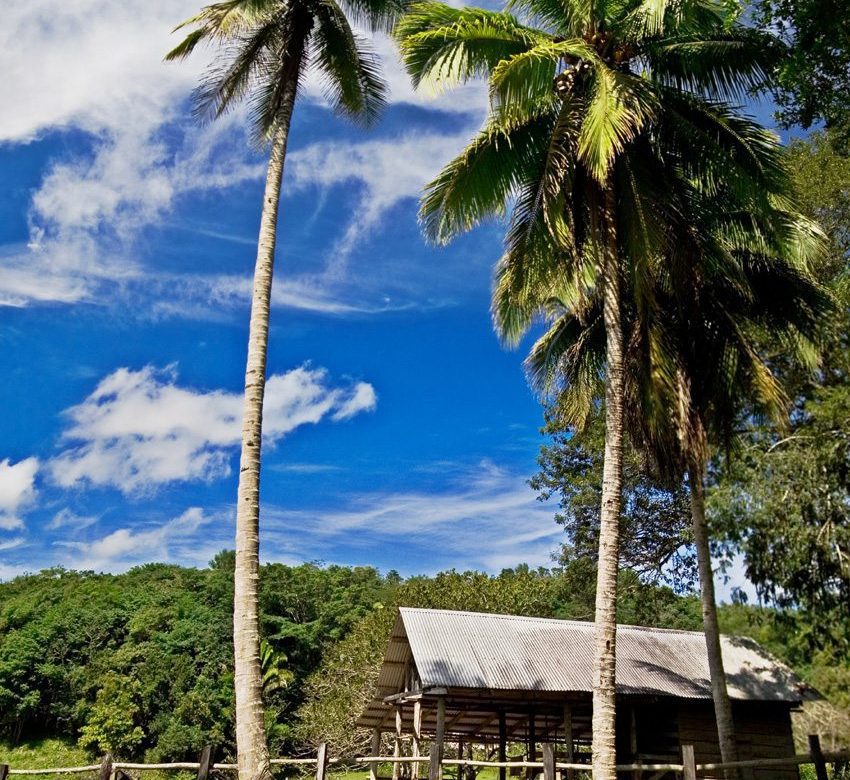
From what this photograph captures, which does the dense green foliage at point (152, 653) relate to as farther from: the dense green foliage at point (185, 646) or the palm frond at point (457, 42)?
the palm frond at point (457, 42)

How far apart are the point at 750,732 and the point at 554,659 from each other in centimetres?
506

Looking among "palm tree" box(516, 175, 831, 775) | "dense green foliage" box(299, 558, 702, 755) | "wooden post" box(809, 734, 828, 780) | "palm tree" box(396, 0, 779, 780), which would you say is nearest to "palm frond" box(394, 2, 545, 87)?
"palm tree" box(396, 0, 779, 780)

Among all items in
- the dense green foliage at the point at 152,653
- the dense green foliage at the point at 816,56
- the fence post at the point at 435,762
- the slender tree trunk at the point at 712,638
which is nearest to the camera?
the dense green foliage at the point at 816,56

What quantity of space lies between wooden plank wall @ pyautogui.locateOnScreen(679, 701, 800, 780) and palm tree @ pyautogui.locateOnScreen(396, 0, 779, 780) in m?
10.1

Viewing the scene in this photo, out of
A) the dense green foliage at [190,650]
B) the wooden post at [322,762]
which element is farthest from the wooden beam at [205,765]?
the dense green foliage at [190,650]

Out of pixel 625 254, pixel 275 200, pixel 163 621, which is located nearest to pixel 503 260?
pixel 625 254

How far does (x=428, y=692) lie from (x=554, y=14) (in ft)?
40.9

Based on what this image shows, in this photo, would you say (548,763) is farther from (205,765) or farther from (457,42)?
(457,42)

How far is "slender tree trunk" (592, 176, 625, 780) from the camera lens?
914cm

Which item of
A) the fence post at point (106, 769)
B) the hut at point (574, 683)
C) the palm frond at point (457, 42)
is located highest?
the palm frond at point (457, 42)

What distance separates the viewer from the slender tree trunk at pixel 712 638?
1341cm

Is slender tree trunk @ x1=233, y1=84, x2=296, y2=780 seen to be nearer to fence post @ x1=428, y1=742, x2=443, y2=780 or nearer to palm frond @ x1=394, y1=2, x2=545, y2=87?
palm frond @ x1=394, y1=2, x2=545, y2=87

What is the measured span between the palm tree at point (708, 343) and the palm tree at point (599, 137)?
772 millimetres

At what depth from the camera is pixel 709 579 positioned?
1427 centimetres
